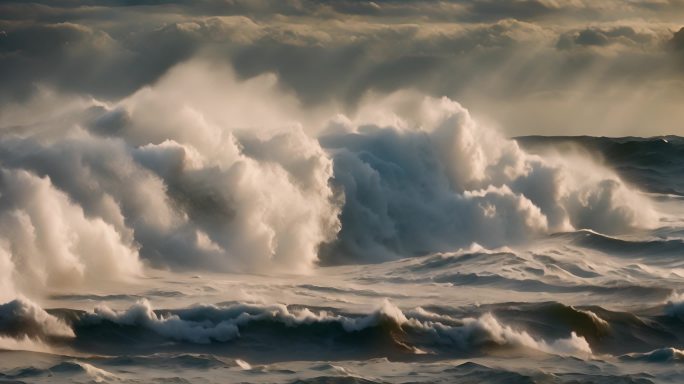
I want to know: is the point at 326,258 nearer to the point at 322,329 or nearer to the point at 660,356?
the point at 322,329

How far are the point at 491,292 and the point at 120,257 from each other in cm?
690

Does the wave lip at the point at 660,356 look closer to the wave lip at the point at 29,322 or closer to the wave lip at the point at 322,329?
the wave lip at the point at 322,329

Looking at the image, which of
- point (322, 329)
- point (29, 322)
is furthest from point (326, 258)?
point (29, 322)

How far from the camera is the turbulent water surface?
15070 mm

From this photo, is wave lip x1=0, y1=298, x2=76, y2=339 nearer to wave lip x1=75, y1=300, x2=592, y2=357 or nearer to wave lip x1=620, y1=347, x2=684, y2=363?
wave lip x1=75, y1=300, x2=592, y2=357

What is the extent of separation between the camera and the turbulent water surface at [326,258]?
593 inches

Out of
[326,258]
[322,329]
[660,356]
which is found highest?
[326,258]

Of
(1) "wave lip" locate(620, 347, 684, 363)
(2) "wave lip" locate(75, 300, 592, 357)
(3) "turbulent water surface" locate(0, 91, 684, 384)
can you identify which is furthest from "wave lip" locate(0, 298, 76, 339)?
(1) "wave lip" locate(620, 347, 684, 363)

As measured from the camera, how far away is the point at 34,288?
1848 centimetres

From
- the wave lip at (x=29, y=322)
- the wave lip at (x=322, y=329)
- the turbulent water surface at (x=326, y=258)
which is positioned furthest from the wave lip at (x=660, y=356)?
the wave lip at (x=29, y=322)

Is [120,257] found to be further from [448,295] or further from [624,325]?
[624,325]

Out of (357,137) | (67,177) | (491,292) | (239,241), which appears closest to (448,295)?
(491,292)

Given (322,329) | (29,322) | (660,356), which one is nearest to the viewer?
(660,356)

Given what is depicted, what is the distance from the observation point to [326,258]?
82.4 feet
